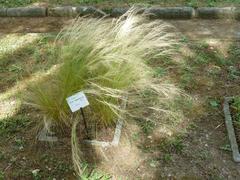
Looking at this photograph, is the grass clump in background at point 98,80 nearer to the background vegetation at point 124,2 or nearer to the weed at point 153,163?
the weed at point 153,163

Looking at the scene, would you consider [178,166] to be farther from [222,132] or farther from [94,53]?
[94,53]

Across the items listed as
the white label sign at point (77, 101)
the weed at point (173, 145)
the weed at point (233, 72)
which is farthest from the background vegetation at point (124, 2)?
the white label sign at point (77, 101)

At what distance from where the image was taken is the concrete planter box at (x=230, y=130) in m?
2.68

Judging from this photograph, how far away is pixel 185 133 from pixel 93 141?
0.72 metres

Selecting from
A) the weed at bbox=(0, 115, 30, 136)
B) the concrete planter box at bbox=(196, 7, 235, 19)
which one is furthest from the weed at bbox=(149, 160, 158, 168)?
the concrete planter box at bbox=(196, 7, 235, 19)

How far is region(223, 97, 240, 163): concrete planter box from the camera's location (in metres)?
2.68

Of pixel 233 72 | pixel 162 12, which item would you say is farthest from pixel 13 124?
pixel 162 12

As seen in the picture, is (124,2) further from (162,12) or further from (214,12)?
(214,12)

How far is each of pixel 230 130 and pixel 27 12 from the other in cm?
323

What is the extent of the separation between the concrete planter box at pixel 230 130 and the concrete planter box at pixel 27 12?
283cm

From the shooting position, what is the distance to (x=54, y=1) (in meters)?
5.18

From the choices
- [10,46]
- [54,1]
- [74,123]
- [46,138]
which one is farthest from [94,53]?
[54,1]

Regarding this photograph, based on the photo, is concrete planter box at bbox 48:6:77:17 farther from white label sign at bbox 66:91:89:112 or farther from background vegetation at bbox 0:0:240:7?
white label sign at bbox 66:91:89:112

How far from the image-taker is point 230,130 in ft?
9.45
